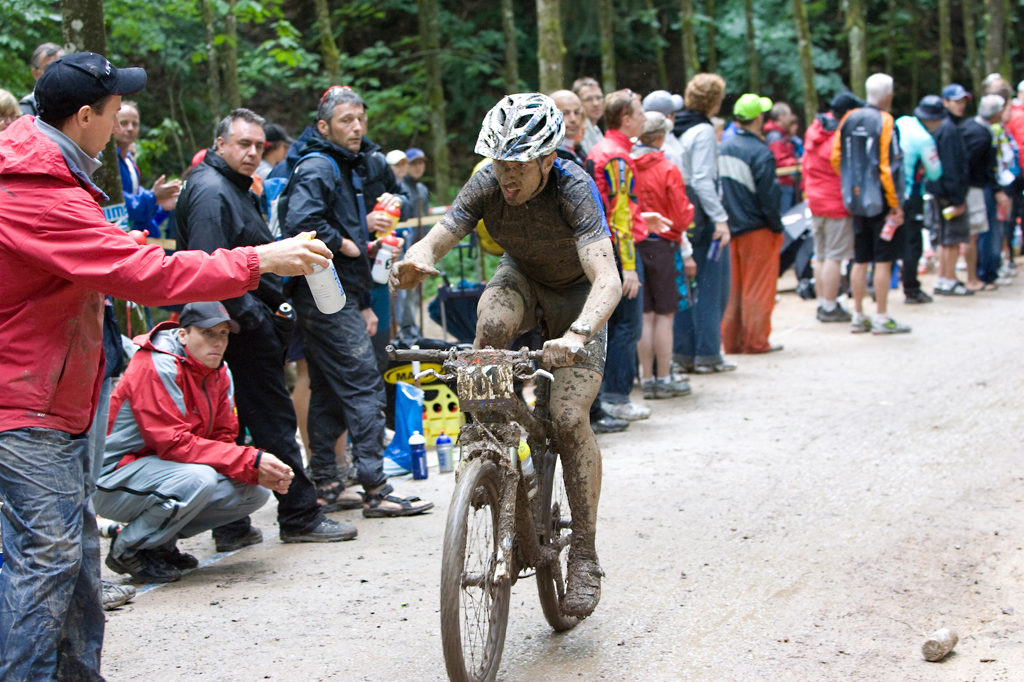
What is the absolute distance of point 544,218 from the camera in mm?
4820

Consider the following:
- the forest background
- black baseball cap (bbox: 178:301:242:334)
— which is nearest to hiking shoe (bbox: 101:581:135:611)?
black baseball cap (bbox: 178:301:242:334)

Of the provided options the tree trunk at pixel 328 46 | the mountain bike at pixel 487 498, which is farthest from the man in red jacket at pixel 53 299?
the tree trunk at pixel 328 46

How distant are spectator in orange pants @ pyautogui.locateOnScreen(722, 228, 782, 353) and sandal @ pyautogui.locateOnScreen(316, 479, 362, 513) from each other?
18.3 ft

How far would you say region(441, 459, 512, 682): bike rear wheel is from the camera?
12.3ft

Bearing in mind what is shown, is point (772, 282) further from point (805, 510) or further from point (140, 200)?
point (140, 200)

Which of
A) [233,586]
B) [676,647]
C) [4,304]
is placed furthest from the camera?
[233,586]

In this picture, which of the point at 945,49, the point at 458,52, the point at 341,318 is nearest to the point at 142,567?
the point at 341,318

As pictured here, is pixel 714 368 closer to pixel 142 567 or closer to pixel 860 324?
pixel 860 324

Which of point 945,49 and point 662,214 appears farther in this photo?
point 945,49

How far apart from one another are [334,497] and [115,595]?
1.82 m

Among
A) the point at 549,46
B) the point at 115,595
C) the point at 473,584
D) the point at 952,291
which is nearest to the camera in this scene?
the point at 473,584

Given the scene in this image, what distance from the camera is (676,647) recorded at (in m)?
4.65

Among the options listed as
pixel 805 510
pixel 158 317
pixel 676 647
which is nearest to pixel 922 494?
pixel 805 510

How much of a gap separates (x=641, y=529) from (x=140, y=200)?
438cm
